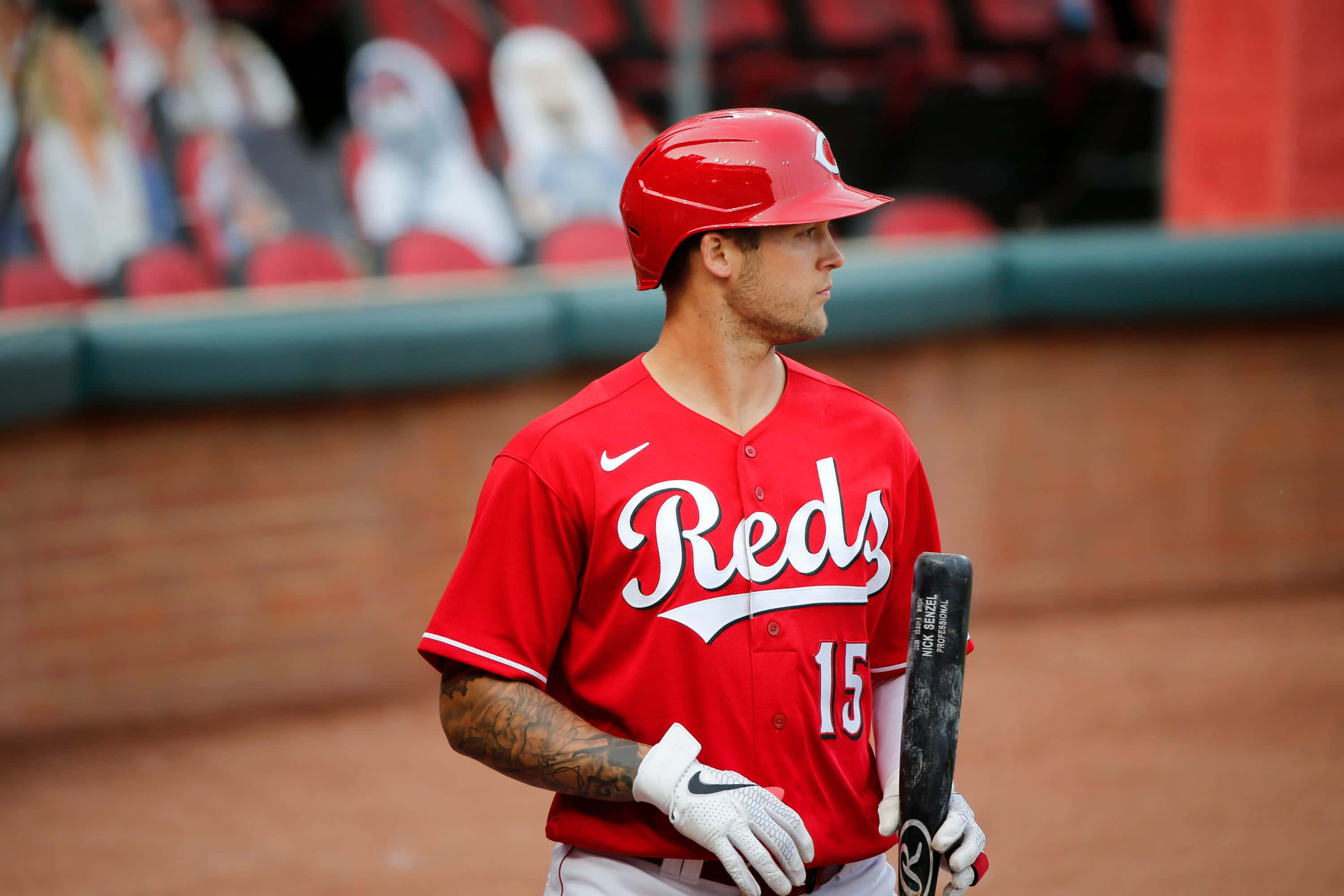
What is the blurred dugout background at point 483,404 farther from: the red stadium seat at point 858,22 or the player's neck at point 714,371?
the player's neck at point 714,371

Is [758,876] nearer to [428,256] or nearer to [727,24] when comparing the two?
[428,256]

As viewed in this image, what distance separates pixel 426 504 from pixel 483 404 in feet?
1.37

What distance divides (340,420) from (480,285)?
2.34ft

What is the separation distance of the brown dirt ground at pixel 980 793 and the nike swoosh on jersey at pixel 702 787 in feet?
7.34

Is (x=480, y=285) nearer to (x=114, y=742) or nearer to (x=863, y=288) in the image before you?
(x=863, y=288)

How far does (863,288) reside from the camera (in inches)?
225

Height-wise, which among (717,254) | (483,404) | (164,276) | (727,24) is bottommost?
(483,404)

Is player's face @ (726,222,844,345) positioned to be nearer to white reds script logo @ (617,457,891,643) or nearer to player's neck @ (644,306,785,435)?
player's neck @ (644,306,785,435)

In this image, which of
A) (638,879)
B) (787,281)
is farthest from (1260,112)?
(638,879)

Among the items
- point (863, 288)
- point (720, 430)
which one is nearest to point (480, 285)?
point (863, 288)

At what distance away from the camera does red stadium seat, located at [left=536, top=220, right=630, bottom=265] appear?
21.2 ft

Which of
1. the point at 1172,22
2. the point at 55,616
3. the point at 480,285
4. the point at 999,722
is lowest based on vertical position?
the point at 999,722

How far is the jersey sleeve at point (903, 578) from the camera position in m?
2.03

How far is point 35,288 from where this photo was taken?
528cm
